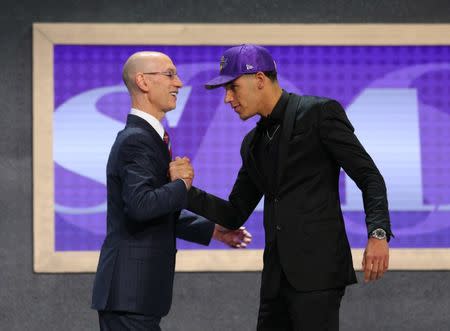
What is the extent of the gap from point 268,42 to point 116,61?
0.82m

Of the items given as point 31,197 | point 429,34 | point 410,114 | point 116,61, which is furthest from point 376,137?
point 31,197

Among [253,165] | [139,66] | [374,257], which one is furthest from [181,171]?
[374,257]

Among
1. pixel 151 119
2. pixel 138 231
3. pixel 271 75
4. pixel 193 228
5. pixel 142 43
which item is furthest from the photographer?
pixel 142 43

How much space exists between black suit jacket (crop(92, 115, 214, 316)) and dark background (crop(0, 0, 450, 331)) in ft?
6.04

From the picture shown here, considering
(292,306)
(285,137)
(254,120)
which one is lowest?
(292,306)

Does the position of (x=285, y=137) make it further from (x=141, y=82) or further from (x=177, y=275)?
(x=177, y=275)

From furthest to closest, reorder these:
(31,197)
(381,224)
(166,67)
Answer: (31,197)
(166,67)
(381,224)

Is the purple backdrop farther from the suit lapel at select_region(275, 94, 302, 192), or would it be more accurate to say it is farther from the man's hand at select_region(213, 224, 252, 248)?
the suit lapel at select_region(275, 94, 302, 192)

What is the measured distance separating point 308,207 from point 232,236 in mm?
572

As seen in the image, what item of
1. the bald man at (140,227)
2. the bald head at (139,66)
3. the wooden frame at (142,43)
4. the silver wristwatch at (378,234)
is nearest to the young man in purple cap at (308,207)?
the silver wristwatch at (378,234)

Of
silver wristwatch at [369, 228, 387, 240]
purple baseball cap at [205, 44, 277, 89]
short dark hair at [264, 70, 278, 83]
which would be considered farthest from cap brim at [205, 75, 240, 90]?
silver wristwatch at [369, 228, 387, 240]

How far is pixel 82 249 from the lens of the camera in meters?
4.55

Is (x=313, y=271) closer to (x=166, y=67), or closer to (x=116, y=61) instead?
(x=166, y=67)

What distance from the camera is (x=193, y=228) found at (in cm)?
312
